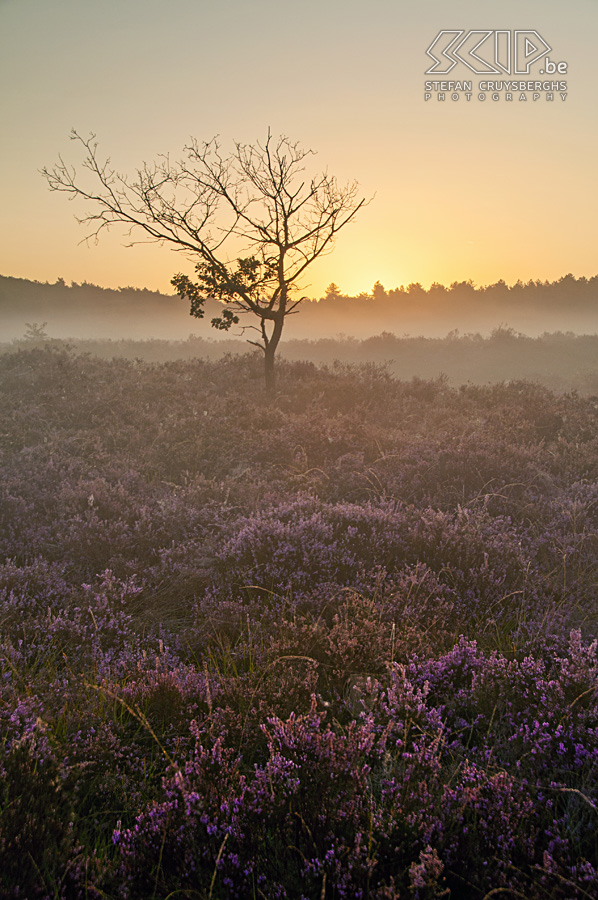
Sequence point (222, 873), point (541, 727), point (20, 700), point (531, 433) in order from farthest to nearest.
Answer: point (531, 433), point (20, 700), point (541, 727), point (222, 873)

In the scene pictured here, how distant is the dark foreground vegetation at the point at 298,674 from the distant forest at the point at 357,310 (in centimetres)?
3730

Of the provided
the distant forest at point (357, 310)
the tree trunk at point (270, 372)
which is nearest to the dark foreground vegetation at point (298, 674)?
the tree trunk at point (270, 372)

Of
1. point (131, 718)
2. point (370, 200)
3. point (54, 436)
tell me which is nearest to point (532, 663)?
point (131, 718)

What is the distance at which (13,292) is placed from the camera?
1622 inches

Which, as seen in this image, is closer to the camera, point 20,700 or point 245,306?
point 20,700

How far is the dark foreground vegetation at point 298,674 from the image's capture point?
1.67m

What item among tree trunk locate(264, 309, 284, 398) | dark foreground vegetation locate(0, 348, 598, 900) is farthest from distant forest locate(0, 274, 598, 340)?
dark foreground vegetation locate(0, 348, 598, 900)

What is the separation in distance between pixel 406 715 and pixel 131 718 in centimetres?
158

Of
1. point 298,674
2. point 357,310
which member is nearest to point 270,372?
point 298,674

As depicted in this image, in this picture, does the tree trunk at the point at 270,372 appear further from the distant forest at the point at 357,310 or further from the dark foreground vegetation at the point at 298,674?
the distant forest at the point at 357,310

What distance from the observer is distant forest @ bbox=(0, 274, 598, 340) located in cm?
4022

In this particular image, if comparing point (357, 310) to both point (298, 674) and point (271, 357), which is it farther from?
point (298, 674)

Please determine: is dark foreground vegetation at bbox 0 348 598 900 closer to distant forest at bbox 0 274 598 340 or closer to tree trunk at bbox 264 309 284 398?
tree trunk at bbox 264 309 284 398

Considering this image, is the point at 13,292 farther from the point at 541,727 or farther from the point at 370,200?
the point at 541,727
